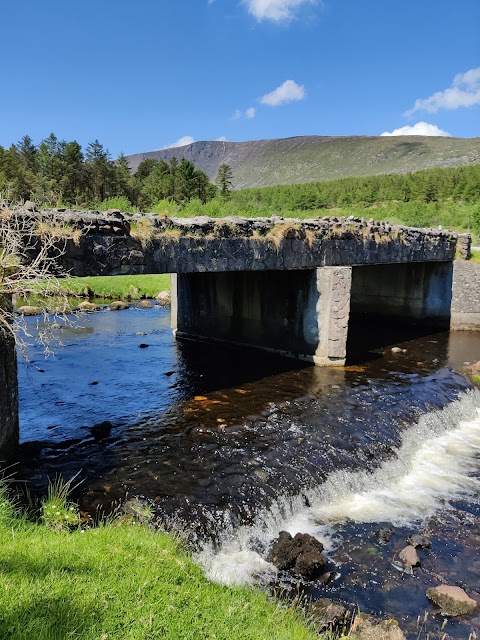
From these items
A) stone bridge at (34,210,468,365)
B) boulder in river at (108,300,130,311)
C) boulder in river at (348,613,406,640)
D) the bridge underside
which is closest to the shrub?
boulder in river at (348,613,406,640)

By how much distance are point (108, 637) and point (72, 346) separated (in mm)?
16153

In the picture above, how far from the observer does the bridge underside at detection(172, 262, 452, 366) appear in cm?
1582

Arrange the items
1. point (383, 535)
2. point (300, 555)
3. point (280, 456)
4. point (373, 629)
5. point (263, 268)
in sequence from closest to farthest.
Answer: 1. point (373, 629)
2. point (300, 555)
3. point (383, 535)
4. point (280, 456)
5. point (263, 268)

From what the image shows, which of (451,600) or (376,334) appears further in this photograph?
(376,334)

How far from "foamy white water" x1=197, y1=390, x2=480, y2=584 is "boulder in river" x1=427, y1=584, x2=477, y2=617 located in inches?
63.1

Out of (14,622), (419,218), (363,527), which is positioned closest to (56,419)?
(363,527)

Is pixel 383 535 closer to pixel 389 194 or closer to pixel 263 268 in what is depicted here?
pixel 263 268

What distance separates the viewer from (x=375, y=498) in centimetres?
914

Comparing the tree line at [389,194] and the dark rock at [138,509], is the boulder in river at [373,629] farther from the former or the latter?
the tree line at [389,194]

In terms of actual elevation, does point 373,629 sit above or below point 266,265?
below

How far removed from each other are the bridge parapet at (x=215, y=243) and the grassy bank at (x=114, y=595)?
211 inches

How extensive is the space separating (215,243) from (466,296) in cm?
1743

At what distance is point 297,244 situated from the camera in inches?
581

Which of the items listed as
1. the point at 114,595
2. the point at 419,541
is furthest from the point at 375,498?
the point at 114,595
